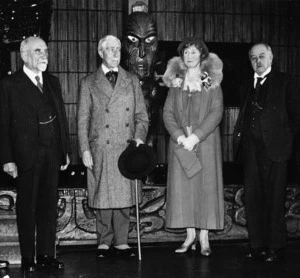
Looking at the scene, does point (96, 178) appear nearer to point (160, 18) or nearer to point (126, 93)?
point (126, 93)

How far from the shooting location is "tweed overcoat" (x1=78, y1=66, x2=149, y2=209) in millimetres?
4812

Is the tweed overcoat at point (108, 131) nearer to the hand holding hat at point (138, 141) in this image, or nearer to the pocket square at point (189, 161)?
the hand holding hat at point (138, 141)

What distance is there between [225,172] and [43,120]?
3160 millimetres

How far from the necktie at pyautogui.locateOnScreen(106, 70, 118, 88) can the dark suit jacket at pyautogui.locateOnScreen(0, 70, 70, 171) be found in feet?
2.03

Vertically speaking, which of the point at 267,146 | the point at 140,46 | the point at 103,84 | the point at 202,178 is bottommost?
the point at 202,178

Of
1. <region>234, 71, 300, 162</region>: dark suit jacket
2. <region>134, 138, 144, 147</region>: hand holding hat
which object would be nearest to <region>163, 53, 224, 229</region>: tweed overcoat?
<region>134, 138, 144, 147</region>: hand holding hat

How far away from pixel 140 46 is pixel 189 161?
1.36 meters

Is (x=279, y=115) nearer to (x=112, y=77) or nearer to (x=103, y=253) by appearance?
(x=112, y=77)

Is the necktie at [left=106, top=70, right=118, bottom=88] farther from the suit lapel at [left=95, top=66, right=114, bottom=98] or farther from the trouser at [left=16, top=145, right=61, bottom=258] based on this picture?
the trouser at [left=16, top=145, right=61, bottom=258]

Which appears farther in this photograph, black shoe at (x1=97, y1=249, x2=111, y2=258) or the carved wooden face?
the carved wooden face

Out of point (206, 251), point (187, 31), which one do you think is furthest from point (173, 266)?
point (187, 31)

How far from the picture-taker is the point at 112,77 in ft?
16.1

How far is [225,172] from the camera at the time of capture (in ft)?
23.7

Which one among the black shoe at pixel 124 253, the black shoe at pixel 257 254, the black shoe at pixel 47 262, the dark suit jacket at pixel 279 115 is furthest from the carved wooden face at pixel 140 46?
the black shoe at pixel 47 262
